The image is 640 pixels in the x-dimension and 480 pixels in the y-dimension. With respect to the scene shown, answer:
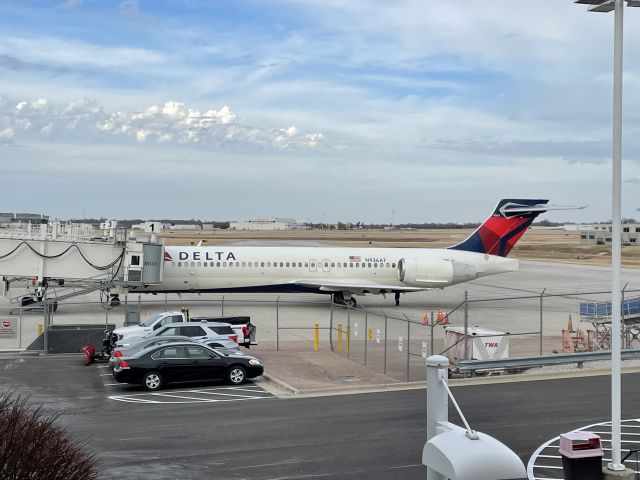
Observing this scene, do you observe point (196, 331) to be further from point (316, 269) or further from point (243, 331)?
point (316, 269)

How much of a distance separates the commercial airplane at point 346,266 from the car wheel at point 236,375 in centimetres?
1833

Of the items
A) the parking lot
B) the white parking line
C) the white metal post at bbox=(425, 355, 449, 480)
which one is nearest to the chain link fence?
the parking lot

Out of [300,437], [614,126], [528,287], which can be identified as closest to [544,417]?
[300,437]

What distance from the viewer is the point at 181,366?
2020 centimetres

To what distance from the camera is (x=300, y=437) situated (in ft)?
47.3

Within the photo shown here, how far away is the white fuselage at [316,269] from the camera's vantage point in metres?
Result: 38.6

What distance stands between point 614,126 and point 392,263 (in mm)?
30141

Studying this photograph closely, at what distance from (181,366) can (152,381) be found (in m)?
0.85

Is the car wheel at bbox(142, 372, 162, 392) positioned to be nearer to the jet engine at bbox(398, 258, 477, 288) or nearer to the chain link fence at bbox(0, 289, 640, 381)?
the chain link fence at bbox(0, 289, 640, 381)

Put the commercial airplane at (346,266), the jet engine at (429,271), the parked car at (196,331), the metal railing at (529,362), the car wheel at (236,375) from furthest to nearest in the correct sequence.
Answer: the jet engine at (429,271), the commercial airplane at (346,266), the parked car at (196,331), the metal railing at (529,362), the car wheel at (236,375)

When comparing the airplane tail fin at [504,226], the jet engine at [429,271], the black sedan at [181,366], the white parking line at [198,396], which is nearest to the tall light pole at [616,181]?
the white parking line at [198,396]

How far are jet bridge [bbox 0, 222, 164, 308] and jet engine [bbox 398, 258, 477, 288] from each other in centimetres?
1306

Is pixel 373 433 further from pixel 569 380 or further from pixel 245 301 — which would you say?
pixel 245 301

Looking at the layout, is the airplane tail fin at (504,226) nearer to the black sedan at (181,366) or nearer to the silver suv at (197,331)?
the silver suv at (197,331)
